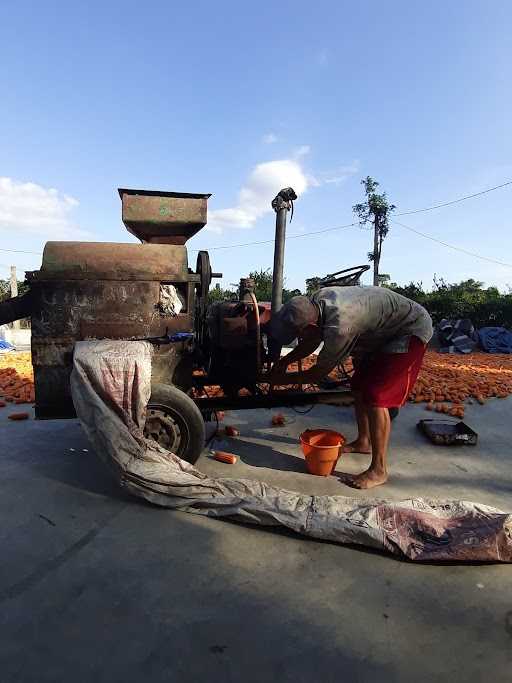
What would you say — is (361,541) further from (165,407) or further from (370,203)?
(370,203)

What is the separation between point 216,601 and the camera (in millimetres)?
2002

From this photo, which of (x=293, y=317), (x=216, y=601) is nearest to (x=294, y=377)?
(x=293, y=317)

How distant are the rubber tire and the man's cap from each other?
2.89 feet

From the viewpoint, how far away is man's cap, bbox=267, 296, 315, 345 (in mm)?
3090

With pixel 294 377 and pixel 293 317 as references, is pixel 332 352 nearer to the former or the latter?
pixel 293 317

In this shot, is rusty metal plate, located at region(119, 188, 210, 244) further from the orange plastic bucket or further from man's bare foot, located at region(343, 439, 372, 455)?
man's bare foot, located at region(343, 439, 372, 455)

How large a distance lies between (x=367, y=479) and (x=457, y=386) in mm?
3675

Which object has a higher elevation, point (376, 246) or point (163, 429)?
point (376, 246)

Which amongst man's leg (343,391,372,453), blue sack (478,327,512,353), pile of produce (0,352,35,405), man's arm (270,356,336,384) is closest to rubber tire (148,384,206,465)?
man's arm (270,356,336,384)

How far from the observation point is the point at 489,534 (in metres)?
2.38

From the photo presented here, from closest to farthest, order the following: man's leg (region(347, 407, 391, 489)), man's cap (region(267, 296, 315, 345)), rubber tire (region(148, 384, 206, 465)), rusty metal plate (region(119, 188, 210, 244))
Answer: man's cap (region(267, 296, 315, 345)) → rubber tire (region(148, 384, 206, 465)) → man's leg (region(347, 407, 391, 489)) → rusty metal plate (region(119, 188, 210, 244))

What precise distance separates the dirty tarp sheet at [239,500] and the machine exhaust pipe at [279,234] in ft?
4.27

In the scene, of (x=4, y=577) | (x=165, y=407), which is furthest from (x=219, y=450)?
(x=4, y=577)

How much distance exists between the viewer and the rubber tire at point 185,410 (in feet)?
10.5
